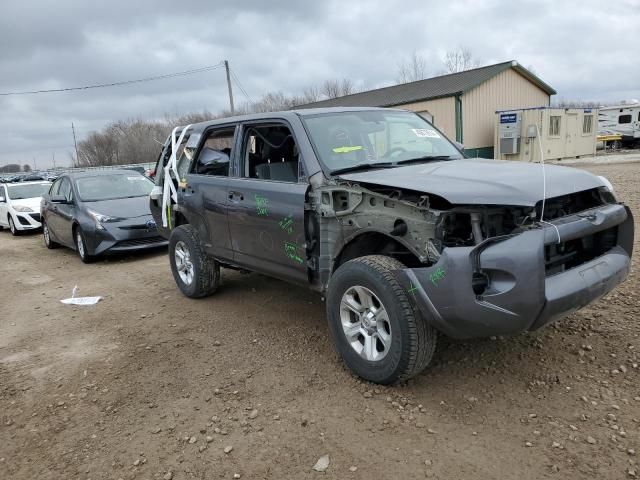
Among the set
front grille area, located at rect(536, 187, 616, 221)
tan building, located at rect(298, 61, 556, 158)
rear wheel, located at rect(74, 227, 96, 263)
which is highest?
tan building, located at rect(298, 61, 556, 158)

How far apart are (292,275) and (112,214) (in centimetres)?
529

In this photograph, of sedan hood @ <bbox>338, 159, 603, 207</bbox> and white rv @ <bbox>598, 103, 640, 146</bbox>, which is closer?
sedan hood @ <bbox>338, 159, 603, 207</bbox>

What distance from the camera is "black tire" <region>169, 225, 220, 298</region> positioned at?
5547 millimetres

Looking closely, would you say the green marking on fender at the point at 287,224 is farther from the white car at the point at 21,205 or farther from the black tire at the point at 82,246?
the white car at the point at 21,205

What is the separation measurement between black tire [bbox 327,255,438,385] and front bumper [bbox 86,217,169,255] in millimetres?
5734

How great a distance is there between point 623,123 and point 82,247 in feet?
105

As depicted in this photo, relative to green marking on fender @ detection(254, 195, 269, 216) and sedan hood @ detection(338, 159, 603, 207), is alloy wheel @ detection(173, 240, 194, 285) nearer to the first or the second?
green marking on fender @ detection(254, 195, 269, 216)

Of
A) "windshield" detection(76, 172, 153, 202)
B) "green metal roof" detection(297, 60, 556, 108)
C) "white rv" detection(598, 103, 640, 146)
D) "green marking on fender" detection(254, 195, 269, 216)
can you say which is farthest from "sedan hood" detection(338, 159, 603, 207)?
"white rv" detection(598, 103, 640, 146)

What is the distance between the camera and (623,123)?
101 feet

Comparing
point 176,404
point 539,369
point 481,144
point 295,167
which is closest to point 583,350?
point 539,369

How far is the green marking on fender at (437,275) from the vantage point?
294 centimetres

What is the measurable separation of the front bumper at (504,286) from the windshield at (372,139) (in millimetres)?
1323

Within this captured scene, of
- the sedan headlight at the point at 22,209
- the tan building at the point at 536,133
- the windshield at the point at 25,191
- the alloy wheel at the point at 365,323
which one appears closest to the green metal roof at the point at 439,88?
the tan building at the point at 536,133

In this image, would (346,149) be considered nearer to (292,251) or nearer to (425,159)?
(425,159)
